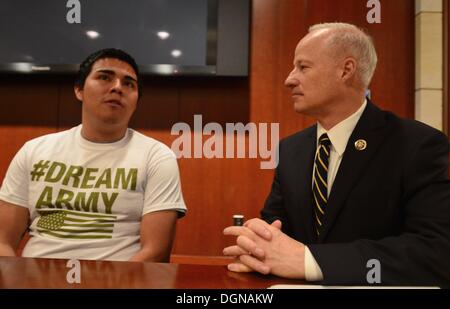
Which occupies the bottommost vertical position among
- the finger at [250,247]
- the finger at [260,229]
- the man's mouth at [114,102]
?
the finger at [250,247]

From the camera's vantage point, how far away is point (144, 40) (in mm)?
2342

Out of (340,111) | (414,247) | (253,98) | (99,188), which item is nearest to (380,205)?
(414,247)

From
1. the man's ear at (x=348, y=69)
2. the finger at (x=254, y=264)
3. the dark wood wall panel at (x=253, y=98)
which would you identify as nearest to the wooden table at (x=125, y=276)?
the finger at (x=254, y=264)

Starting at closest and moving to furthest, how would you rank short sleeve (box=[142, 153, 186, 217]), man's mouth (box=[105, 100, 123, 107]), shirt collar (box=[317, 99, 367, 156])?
shirt collar (box=[317, 99, 367, 156])
short sleeve (box=[142, 153, 186, 217])
man's mouth (box=[105, 100, 123, 107])

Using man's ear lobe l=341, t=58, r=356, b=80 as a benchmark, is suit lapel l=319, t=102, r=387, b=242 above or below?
below

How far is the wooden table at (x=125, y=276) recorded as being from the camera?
0.68 m

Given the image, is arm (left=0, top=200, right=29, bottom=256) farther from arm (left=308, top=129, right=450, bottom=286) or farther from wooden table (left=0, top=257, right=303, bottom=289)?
arm (left=308, top=129, right=450, bottom=286)

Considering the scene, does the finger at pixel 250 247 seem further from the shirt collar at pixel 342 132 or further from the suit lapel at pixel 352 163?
the shirt collar at pixel 342 132

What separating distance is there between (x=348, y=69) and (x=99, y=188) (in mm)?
934

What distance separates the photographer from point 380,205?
1051mm

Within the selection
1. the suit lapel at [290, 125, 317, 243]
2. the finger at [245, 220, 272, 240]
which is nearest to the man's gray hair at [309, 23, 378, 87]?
the suit lapel at [290, 125, 317, 243]

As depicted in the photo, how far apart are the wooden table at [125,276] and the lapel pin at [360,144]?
0.47m

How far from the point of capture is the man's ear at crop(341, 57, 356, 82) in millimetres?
1280

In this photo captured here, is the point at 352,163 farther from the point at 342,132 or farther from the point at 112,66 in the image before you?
the point at 112,66
